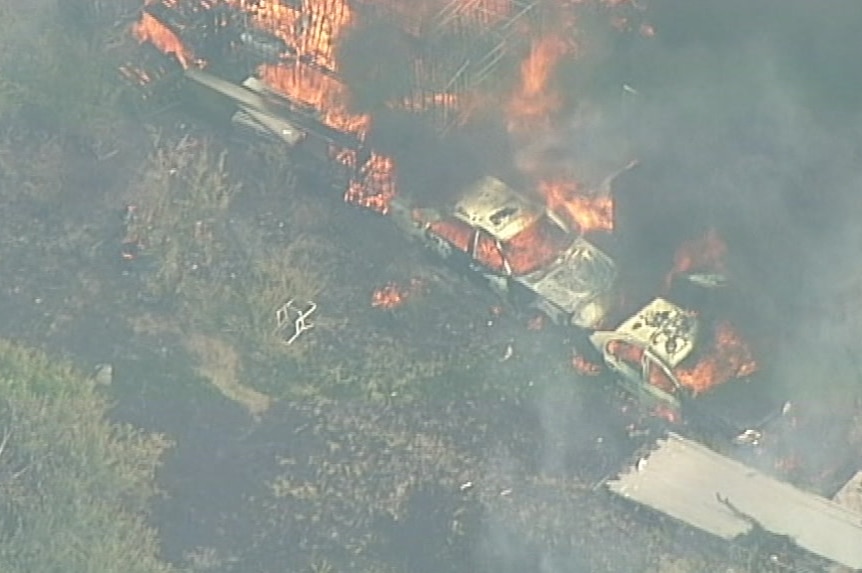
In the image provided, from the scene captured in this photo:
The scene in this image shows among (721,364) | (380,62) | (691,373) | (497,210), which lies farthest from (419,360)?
(380,62)

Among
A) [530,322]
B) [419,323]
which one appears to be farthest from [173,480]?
[530,322]

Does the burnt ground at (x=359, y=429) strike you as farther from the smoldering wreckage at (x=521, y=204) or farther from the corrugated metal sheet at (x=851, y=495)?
the corrugated metal sheet at (x=851, y=495)

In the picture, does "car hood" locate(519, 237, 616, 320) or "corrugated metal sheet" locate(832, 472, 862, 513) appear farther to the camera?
"car hood" locate(519, 237, 616, 320)

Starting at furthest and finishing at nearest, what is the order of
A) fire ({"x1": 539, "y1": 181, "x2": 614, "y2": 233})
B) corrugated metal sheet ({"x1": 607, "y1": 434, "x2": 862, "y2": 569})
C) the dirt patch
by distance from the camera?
fire ({"x1": 539, "y1": 181, "x2": 614, "y2": 233})
the dirt patch
corrugated metal sheet ({"x1": 607, "y1": 434, "x2": 862, "y2": 569})

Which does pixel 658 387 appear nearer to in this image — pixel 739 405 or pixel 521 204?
pixel 739 405

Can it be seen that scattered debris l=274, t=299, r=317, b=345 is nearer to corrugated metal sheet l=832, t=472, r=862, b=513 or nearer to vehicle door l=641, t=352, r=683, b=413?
vehicle door l=641, t=352, r=683, b=413

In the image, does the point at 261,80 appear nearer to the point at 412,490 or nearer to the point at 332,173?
the point at 332,173

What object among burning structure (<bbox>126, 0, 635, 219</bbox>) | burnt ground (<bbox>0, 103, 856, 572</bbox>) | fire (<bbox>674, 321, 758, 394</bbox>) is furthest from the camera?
burning structure (<bbox>126, 0, 635, 219</bbox>)

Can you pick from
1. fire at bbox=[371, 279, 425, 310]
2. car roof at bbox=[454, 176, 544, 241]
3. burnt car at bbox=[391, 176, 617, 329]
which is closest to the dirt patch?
fire at bbox=[371, 279, 425, 310]
